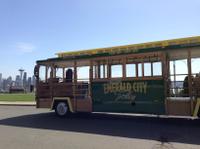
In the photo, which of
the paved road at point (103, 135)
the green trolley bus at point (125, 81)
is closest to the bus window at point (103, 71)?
the green trolley bus at point (125, 81)

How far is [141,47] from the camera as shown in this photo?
41.6 feet

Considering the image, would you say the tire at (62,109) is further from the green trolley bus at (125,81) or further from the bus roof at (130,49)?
the bus roof at (130,49)

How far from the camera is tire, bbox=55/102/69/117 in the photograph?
14391 mm

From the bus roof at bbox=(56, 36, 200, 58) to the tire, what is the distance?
240cm

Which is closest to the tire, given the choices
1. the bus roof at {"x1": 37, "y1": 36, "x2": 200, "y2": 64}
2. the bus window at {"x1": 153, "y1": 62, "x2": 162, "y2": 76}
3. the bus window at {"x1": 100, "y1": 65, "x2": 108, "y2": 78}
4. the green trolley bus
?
the green trolley bus

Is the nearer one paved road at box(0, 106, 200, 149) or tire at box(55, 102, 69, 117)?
paved road at box(0, 106, 200, 149)

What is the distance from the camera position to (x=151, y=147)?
24.8 ft

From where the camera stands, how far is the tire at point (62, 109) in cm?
1439

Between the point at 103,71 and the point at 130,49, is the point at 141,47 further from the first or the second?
the point at 103,71

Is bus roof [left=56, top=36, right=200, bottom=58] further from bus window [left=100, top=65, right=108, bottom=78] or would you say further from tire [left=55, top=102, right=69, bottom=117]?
tire [left=55, top=102, right=69, bottom=117]

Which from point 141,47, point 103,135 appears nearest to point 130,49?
point 141,47

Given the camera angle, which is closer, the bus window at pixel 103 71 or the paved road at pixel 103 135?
the paved road at pixel 103 135

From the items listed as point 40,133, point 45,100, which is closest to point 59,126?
point 40,133

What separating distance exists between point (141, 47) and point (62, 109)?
4.96 meters
